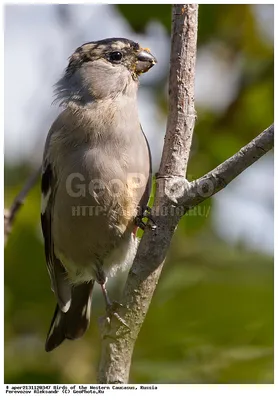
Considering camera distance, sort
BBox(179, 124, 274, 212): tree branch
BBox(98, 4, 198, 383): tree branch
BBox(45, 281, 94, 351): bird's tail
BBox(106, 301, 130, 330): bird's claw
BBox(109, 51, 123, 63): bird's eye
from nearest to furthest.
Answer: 1. BBox(179, 124, 274, 212): tree branch
2. BBox(98, 4, 198, 383): tree branch
3. BBox(106, 301, 130, 330): bird's claw
4. BBox(109, 51, 123, 63): bird's eye
5. BBox(45, 281, 94, 351): bird's tail

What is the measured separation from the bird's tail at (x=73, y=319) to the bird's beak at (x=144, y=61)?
72.8 inches

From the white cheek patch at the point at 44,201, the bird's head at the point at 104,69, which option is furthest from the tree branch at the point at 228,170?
the white cheek patch at the point at 44,201

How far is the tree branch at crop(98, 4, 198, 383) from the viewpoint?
3.62 m

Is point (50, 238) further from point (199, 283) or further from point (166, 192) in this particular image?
point (166, 192)

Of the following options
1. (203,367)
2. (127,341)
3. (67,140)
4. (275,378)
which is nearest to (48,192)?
(67,140)

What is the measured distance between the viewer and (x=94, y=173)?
4254mm

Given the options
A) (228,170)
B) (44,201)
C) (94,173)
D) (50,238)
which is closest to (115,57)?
(94,173)

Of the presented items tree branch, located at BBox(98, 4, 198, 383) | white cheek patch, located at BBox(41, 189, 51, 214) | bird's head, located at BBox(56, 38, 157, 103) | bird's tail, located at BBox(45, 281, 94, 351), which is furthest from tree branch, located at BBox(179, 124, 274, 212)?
bird's tail, located at BBox(45, 281, 94, 351)

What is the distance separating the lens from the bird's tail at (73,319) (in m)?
4.91

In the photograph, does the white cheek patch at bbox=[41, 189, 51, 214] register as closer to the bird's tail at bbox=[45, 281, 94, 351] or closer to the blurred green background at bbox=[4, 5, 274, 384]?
the blurred green background at bbox=[4, 5, 274, 384]

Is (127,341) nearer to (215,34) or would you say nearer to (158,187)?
(158,187)

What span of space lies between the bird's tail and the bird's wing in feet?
0.42

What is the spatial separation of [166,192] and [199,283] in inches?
43.1

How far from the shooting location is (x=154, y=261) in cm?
361
